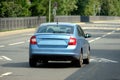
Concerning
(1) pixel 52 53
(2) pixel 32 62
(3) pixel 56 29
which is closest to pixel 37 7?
(3) pixel 56 29

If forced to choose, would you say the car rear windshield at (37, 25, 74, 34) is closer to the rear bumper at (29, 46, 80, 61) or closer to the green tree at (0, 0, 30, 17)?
the rear bumper at (29, 46, 80, 61)

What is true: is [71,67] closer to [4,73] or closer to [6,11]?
[4,73]

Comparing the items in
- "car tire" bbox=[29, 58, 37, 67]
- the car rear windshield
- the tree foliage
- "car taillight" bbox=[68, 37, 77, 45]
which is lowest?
the tree foliage

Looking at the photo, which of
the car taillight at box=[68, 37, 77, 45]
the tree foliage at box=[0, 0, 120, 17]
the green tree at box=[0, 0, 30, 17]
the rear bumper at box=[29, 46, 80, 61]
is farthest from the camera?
the tree foliage at box=[0, 0, 120, 17]

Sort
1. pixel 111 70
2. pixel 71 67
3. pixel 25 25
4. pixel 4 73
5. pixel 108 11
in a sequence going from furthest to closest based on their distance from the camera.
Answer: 1. pixel 108 11
2. pixel 25 25
3. pixel 71 67
4. pixel 111 70
5. pixel 4 73

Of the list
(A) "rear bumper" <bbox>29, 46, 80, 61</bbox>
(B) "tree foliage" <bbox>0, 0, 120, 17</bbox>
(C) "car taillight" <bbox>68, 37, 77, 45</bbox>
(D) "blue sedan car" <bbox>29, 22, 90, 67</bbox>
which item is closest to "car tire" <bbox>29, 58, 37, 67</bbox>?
(D) "blue sedan car" <bbox>29, 22, 90, 67</bbox>

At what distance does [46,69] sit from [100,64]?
2762mm

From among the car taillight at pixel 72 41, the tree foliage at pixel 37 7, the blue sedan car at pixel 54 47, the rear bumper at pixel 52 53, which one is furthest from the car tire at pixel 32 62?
the tree foliage at pixel 37 7

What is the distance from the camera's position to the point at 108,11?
166250mm

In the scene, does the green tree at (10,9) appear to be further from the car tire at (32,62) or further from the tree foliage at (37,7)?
the car tire at (32,62)

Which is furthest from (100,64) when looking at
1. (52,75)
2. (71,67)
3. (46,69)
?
(52,75)

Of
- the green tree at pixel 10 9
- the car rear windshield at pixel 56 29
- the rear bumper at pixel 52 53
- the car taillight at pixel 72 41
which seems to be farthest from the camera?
the green tree at pixel 10 9

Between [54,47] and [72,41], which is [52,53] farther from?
[72,41]

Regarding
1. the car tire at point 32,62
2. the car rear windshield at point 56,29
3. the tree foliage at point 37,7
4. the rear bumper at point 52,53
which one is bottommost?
the tree foliage at point 37,7
